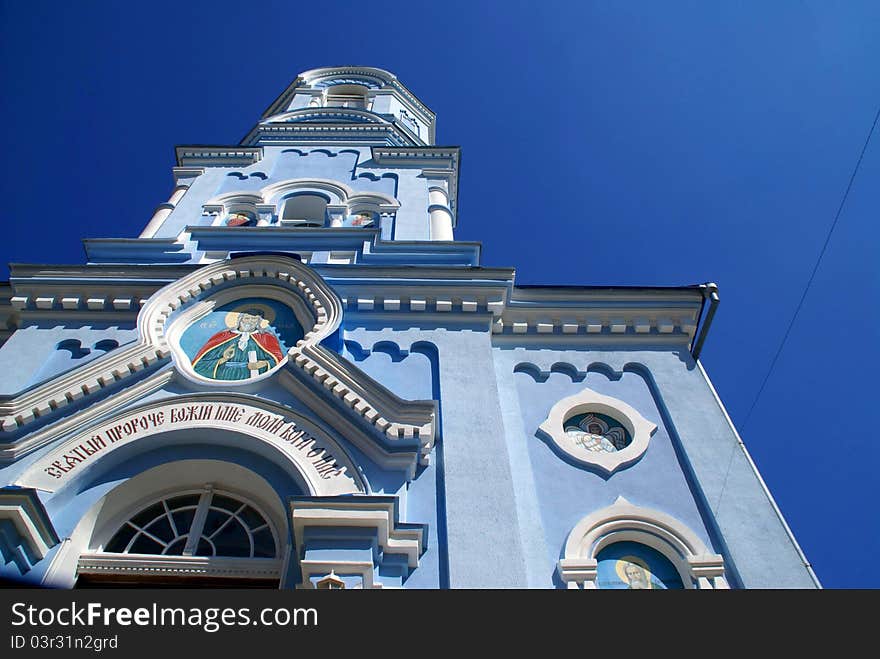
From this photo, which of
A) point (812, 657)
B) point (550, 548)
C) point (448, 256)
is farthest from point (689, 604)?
point (448, 256)

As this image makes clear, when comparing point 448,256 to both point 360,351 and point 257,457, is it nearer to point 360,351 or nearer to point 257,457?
point 360,351

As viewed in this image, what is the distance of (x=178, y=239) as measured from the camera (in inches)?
472

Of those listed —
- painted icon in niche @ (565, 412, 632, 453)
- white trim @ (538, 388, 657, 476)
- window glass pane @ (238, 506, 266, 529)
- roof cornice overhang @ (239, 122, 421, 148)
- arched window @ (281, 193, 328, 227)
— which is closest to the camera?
window glass pane @ (238, 506, 266, 529)

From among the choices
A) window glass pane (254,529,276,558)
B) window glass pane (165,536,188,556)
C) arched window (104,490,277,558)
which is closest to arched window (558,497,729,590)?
window glass pane (254,529,276,558)

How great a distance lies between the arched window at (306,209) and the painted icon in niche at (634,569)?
310 inches

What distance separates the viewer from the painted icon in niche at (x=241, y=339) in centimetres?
923

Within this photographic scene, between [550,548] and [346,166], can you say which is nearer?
[550,548]

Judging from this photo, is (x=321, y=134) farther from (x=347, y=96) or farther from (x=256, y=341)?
(x=256, y=341)

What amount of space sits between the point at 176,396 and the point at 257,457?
3.62ft

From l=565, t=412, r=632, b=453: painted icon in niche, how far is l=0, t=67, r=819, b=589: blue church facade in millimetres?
26

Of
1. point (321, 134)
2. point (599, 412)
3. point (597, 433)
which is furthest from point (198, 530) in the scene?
point (321, 134)

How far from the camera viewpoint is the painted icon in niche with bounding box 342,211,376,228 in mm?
13164

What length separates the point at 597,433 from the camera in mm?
9359
